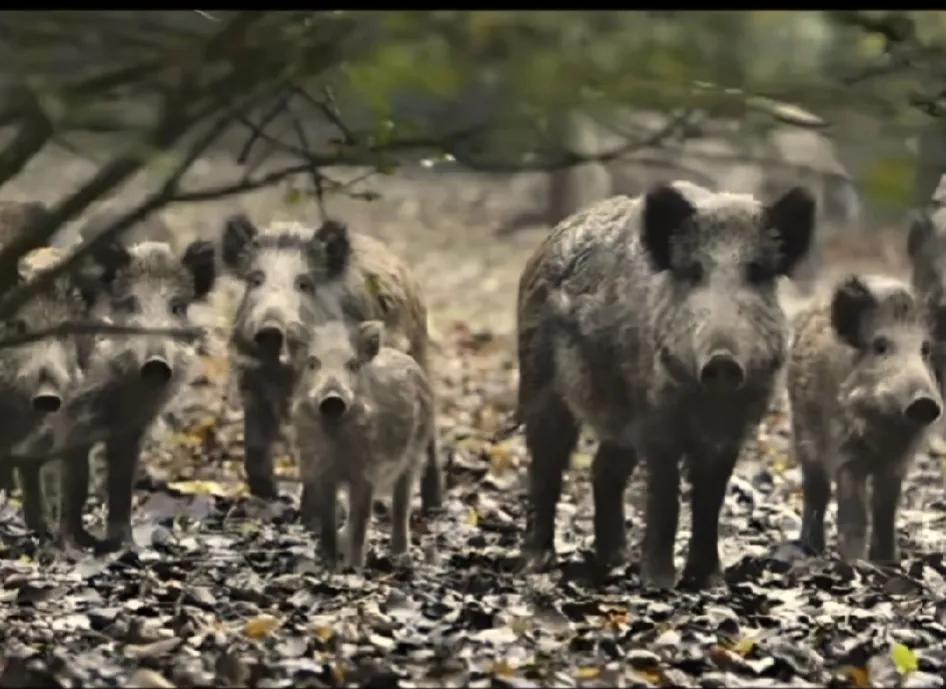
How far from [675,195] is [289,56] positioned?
1107 mm

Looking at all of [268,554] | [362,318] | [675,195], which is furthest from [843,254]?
[268,554]

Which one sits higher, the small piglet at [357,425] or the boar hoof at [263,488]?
the small piglet at [357,425]

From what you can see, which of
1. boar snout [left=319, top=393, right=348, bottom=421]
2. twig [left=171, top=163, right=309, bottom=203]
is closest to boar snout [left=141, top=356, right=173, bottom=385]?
boar snout [left=319, top=393, right=348, bottom=421]

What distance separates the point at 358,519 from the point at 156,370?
1.97 feet

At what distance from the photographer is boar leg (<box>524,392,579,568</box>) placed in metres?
4.81

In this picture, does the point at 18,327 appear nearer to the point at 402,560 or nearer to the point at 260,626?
the point at 260,626

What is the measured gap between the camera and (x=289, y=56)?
357 centimetres

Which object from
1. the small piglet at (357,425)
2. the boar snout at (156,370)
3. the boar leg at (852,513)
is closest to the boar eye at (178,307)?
the boar snout at (156,370)

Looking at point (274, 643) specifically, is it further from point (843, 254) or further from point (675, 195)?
point (843, 254)

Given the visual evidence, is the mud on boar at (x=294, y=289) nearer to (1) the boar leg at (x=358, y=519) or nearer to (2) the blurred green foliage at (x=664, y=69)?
(1) the boar leg at (x=358, y=519)

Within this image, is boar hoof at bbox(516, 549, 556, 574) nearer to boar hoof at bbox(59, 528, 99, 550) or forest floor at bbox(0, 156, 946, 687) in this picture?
forest floor at bbox(0, 156, 946, 687)

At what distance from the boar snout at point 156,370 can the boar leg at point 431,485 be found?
34.2 inches

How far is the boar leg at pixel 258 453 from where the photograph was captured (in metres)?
5.08

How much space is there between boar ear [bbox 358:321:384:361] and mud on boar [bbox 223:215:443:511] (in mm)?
81
